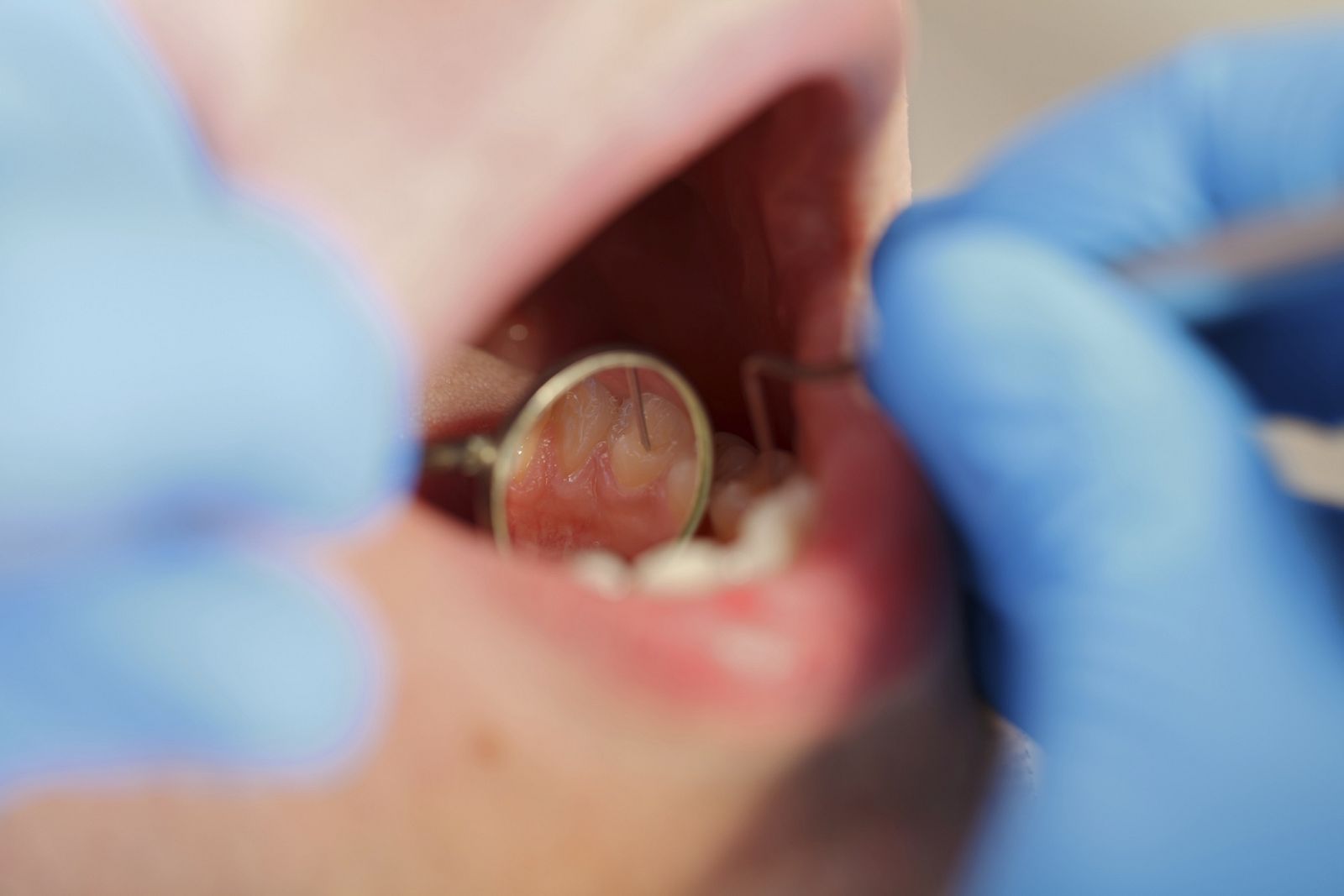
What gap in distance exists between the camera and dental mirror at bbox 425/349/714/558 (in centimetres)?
84

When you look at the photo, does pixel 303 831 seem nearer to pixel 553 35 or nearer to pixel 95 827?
pixel 95 827

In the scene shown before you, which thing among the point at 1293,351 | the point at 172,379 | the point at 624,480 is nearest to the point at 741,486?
the point at 624,480

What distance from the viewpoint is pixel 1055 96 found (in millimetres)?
1163

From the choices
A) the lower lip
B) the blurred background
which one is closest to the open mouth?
the lower lip

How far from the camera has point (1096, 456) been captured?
1.68ft

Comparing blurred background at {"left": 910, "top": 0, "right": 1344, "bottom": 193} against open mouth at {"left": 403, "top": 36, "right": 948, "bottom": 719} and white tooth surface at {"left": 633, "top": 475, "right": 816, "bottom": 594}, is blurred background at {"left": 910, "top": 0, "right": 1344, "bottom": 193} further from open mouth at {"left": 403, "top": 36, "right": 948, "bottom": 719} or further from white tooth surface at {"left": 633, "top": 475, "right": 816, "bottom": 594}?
white tooth surface at {"left": 633, "top": 475, "right": 816, "bottom": 594}

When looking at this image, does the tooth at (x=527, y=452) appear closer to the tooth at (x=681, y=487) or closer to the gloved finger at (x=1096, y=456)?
the tooth at (x=681, y=487)

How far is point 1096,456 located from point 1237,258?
10 cm

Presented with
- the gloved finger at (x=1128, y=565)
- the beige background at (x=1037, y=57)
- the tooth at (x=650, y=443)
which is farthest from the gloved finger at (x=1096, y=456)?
the beige background at (x=1037, y=57)

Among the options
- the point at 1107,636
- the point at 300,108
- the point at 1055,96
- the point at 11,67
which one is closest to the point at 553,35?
the point at 300,108

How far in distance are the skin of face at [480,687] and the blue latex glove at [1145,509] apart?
89 mm

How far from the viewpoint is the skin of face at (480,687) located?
52 centimetres

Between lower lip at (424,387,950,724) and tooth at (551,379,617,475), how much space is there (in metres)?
0.30

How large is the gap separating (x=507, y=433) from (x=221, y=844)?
0.85 ft
